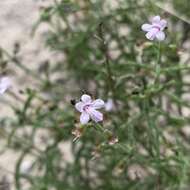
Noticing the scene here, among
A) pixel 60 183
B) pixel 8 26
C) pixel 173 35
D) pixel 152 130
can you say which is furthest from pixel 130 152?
pixel 8 26

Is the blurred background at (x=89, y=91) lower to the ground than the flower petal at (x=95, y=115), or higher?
higher

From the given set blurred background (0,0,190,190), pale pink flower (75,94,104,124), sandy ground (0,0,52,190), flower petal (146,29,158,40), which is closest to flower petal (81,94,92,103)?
pale pink flower (75,94,104,124)

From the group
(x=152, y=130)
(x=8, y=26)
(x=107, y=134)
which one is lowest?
(x=107, y=134)

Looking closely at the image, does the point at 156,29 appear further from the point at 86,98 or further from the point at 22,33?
the point at 22,33

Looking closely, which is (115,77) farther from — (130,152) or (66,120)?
(130,152)

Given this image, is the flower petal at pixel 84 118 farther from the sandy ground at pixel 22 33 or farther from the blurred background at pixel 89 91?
the sandy ground at pixel 22 33

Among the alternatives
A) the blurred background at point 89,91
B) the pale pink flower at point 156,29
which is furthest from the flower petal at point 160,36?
the blurred background at point 89,91

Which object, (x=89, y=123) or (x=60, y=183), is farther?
(x=60, y=183)

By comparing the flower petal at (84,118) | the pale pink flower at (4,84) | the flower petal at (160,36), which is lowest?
the flower petal at (84,118)
